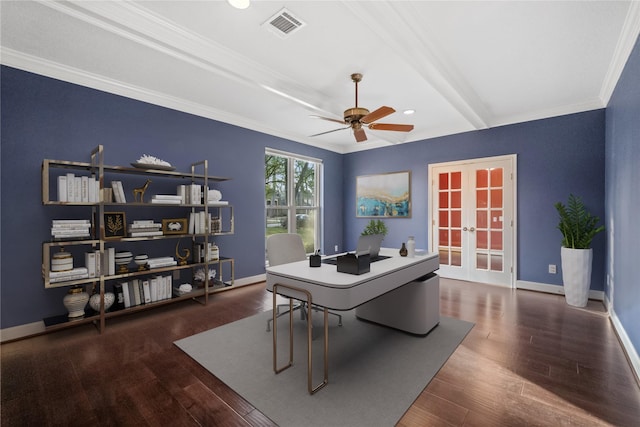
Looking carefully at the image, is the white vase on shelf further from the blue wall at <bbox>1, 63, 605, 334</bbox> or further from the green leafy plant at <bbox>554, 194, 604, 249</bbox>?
the green leafy plant at <bbox>554, 194, 604, 249</bbox>

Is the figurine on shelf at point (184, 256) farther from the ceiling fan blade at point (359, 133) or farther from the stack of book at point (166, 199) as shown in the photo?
the ceiling fan blade at point (359, 133)

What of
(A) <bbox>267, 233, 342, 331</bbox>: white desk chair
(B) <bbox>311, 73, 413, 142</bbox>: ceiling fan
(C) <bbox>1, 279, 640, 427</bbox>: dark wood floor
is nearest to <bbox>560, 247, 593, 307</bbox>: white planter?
(C) <bbox>1, 279, 640, 427</bbox>: dark wood floor

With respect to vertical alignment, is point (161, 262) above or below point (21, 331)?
above

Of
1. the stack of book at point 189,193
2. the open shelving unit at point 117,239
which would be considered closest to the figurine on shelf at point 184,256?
the open shelving unit at point 117,239

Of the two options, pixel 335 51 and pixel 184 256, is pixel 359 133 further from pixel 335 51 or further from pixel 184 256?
pixel 184 256

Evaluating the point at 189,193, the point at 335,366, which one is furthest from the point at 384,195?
the point at 335,366

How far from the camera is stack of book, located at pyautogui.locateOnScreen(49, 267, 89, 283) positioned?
2.65 meters

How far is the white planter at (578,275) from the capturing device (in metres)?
3.51

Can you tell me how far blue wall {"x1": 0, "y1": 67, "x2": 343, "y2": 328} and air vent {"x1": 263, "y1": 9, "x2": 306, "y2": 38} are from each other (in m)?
2.18

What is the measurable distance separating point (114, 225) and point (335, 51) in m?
2.91

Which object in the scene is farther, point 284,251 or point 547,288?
point 547,288

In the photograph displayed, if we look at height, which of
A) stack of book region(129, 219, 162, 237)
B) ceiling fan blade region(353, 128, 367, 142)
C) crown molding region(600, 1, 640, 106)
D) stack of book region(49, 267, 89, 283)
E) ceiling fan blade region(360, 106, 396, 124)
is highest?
crown molding region(600, 1, 640, 106)

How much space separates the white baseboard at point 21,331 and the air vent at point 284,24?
359cm

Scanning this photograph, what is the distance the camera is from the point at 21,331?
2.72 metres
